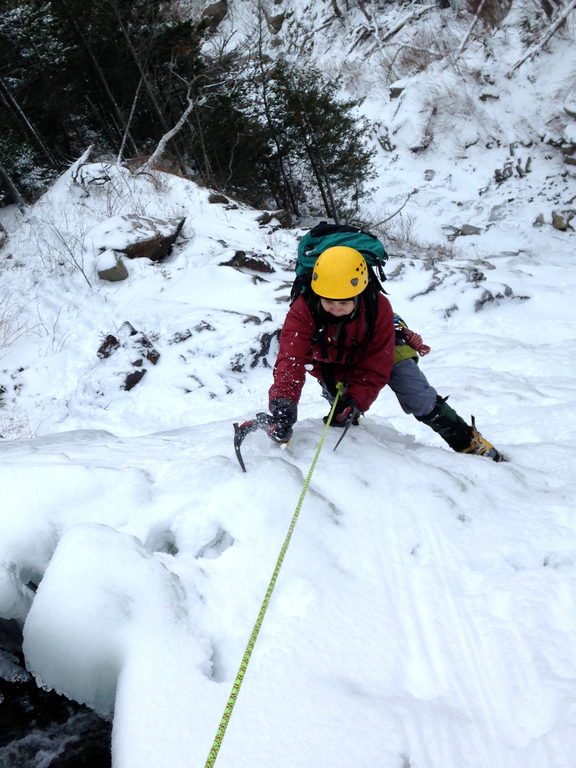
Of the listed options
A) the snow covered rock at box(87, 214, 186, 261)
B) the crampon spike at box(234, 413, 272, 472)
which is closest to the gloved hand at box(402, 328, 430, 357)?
the crampon spike at box(234, 413, 272, 472)

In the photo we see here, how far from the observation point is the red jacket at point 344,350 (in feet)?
8.19

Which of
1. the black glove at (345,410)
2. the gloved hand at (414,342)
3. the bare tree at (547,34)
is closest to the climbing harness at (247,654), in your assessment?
the black glove at (345,410)

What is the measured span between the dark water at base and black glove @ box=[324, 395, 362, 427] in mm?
1696

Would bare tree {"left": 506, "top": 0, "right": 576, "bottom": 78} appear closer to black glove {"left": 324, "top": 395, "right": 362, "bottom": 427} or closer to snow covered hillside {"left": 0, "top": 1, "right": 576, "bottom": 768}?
snow covered hillside {"left": 0, "top": 1, "right": 576, "bottom": 768}

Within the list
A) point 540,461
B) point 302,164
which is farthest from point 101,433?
point 302,164

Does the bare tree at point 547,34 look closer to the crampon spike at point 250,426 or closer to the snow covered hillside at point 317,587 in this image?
the snow covered hillside at point 317,587

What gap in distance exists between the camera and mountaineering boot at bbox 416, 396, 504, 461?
9.57 ft

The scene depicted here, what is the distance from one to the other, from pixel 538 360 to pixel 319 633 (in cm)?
443

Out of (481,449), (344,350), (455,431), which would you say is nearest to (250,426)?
(344,350)

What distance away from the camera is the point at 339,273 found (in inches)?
86.0

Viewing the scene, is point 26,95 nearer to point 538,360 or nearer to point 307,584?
point 538,360

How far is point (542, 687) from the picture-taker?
1457mm

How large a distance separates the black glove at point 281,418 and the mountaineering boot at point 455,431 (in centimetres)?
93

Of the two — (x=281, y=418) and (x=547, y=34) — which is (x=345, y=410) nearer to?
(x=281, y=418)
